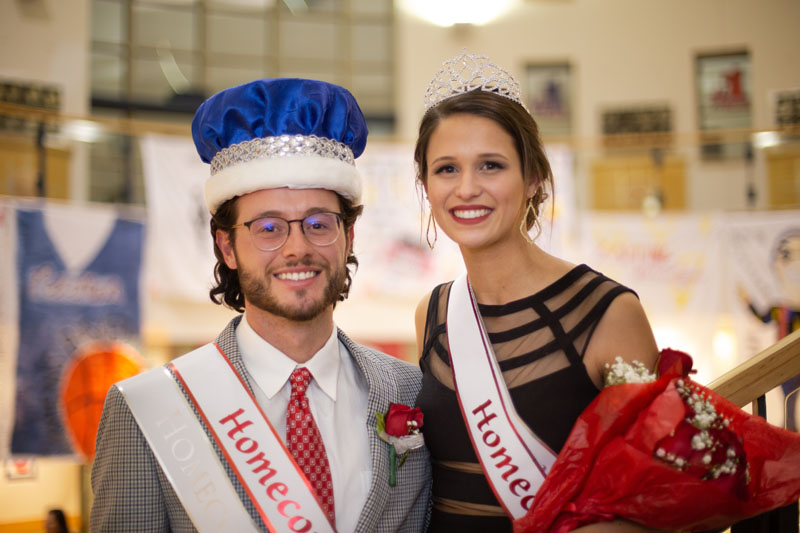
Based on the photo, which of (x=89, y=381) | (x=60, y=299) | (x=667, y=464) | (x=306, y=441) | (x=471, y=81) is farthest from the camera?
(x=89, y=381)

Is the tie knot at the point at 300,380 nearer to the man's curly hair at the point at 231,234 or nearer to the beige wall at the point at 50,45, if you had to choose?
the man's curly hair at the point at 231,234

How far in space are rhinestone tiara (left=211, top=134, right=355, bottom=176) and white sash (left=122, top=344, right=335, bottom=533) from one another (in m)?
0.40

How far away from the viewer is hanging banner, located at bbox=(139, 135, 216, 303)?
198 inches

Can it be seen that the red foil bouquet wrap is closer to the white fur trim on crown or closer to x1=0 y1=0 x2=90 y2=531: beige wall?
the white fur trim on crown

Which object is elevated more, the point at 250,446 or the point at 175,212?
the point at 175,212

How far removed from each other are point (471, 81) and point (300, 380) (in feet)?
2.47

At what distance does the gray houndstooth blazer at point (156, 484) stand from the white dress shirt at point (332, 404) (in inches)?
1.2

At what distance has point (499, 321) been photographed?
1.54 m

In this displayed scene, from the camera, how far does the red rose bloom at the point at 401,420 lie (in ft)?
4.45

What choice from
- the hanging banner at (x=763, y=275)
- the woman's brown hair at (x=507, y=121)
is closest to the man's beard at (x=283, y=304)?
the woman's brown hair at (x=507, y=121)

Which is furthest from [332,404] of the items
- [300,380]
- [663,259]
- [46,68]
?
[46,68]

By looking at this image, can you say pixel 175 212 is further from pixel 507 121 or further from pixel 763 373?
pixel 763 373

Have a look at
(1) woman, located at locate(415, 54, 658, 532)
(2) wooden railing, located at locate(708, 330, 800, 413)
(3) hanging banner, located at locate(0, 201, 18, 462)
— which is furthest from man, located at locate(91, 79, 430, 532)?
(3) hanging banner, located at locate(0, 201, 18, 462)

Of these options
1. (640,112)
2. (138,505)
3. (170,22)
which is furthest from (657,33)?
(138,505)
